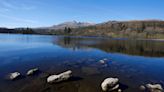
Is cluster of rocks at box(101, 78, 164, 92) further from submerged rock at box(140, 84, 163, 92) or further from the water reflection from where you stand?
the water reflection

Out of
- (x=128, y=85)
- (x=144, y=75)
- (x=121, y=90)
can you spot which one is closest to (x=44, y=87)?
(x=121, y=90)

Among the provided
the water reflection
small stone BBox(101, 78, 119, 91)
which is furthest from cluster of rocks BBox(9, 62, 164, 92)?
the water reflection

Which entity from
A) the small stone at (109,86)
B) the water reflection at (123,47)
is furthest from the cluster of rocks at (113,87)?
the water reflection at (123,47)

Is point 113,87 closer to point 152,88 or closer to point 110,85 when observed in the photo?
point 110,85

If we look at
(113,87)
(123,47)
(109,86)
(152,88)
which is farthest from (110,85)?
(123,47)

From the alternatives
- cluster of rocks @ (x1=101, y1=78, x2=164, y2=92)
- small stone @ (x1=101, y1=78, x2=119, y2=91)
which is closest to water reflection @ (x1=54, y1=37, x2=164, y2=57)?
cluster of rocks @ (x1=101, y1=78, x2=164, y2=92)

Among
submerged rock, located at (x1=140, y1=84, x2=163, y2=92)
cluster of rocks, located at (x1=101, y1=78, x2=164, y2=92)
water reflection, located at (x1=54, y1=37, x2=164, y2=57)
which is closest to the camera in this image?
cluster of rocks, located at (x1=101, y1=78, x2=164, y2=92)

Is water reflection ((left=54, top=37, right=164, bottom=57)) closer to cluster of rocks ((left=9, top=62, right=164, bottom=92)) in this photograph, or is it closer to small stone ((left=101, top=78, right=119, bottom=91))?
cluster of rocks ((left=9, top=62, right=164, bottom=92))

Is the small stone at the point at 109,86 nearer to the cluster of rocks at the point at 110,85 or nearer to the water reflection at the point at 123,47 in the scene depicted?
the cluster of rocks at the point at 110,85

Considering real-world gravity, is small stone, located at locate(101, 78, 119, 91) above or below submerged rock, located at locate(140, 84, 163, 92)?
above

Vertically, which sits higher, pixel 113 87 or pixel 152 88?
pixel 113 87

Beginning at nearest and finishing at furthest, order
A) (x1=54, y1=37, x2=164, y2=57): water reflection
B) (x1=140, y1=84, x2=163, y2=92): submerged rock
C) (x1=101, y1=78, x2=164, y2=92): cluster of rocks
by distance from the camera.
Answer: (x1=101, y1=78, x2=164, y2=92): cluster of rocks → (x1=140, y1=84, x2=163, y2=92): submerged rock → (x1=54, y1=37, x2=164, y2=57): water reflection

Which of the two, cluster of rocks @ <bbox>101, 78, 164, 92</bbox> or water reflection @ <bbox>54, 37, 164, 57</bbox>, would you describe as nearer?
cluster of rocks @ <bbox>101, 78, 164, 92</bbox>

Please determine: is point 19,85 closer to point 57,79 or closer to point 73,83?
point 57,79
